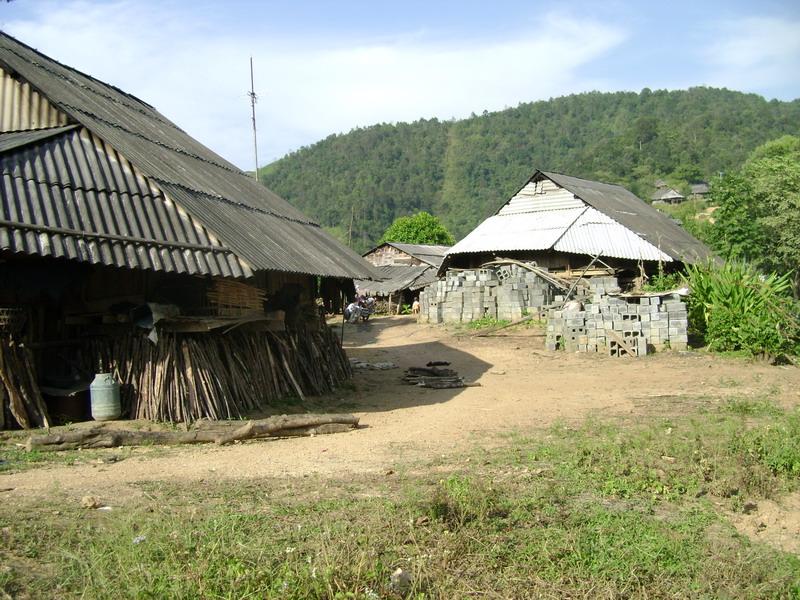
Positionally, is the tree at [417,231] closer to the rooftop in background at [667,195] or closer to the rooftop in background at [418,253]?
the rooftop in background at [418,253]

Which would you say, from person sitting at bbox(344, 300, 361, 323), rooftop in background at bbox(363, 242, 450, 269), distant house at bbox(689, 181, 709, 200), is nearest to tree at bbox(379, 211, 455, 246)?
rooftop in background at bbox(363, 242, 450, 269)

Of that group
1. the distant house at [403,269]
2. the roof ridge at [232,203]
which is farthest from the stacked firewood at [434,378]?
the distant house at [403,269]

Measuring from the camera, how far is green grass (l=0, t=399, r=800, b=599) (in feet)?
16.2

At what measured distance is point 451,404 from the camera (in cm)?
1350

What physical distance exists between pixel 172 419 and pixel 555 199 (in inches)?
978

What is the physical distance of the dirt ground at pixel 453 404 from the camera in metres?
7.82

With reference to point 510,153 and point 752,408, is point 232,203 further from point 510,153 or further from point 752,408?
point 510,153

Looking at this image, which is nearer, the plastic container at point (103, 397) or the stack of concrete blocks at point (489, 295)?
the plastic container at point (103, 397)

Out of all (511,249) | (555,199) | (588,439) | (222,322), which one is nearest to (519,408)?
(588,439)

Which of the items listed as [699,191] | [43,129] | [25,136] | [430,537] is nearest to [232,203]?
[43,129]

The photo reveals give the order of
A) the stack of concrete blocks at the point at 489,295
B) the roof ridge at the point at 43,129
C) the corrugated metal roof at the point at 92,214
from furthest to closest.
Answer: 1. the stack of concrete blocks at the point at 489,295
2. the roof ridge at the point at 43,129
3. the corrugated metal roof at the point at 92,214

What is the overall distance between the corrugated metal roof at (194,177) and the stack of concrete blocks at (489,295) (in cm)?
979

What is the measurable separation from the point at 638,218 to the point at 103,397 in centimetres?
2786

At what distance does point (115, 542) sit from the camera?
524 cm
